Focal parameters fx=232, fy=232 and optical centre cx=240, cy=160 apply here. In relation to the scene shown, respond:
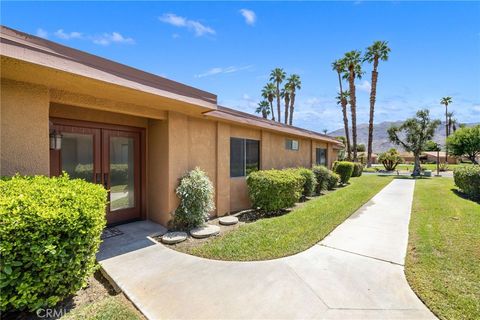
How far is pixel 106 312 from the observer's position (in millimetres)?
2861

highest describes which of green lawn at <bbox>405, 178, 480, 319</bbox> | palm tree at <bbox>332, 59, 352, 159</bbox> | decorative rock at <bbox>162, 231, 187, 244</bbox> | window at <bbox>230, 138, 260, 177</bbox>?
palm tree at <bbox>332, 59, 352, 159</bbox>

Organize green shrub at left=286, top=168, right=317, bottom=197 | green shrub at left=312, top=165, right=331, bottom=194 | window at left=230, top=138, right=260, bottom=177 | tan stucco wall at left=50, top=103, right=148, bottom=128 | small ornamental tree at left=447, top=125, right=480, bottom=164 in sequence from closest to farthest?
tan stucco wall at left=50, top=103, right=148, bottom=128 → window at left=230, top=138, right=260, bottom=177 → green shrub at left=286, top=168, right=317, bottom=197 → green shrub at left=312, top=165, right=331, bottom=194 → small ornamental tree at left=447, top=125, right=480, bottom=164

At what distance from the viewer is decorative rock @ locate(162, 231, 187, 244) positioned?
5.08 m

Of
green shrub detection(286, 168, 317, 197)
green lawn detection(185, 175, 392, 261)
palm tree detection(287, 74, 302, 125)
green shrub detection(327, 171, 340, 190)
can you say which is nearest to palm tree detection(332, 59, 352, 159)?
palm tree detection(287, 74, 302, 125)

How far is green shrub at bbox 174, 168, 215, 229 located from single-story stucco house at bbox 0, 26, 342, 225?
305 mm

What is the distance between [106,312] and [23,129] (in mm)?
3211

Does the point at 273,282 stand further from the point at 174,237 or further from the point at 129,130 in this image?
the point at 129,130

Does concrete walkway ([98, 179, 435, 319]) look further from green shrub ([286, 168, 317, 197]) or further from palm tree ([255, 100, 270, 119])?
palm tree ([255, 100, 270, 119])

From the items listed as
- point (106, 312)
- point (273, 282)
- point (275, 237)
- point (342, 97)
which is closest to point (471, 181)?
point (275, 237)

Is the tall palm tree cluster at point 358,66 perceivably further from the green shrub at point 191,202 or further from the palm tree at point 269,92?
the green shrub at point 191,202

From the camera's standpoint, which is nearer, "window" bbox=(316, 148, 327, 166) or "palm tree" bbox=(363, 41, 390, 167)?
"window" bbox=(316, 148, 327, 166)

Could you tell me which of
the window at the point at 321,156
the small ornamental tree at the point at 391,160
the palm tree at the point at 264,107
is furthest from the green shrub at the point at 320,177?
the palm tree at the point at 264,107

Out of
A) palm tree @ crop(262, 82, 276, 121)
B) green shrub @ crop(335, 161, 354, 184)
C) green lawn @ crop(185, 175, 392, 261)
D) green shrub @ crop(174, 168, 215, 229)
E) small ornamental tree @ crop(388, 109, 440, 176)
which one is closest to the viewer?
green lawn @ crop(185, 175, 392, 261)

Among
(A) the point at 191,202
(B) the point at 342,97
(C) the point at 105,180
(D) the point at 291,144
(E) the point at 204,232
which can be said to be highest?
(B) the point at 342,97
